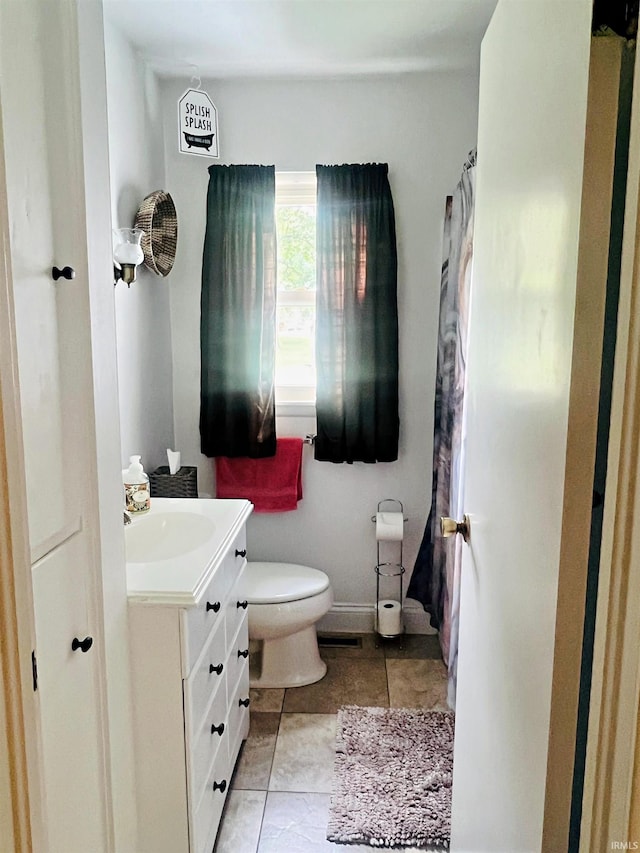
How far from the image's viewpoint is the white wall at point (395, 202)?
2.70 m

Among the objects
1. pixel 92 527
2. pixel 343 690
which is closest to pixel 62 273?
pixel 92 527

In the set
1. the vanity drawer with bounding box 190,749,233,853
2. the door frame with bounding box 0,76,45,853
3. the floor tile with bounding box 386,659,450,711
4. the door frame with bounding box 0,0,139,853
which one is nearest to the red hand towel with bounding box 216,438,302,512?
the floor tile with bounding box 386,659,450,711

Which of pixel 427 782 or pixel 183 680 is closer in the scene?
pixel 183 680

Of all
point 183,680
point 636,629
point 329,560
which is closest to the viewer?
point 636,629

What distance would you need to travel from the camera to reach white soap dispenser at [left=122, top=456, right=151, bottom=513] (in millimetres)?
2062

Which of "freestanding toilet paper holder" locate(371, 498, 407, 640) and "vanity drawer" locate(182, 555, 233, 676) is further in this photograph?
"freestanding toilet paper holder" locate(371, 498, 407, 640)

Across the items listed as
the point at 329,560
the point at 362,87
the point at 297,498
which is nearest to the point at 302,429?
the point at 297,498

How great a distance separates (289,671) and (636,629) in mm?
2097

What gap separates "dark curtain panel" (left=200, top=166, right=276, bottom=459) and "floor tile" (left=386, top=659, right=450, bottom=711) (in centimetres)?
108

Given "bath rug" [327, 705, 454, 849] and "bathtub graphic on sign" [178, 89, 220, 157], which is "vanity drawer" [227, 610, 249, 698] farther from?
"bathtub graphic on sign" [178, 89, 220, 157]

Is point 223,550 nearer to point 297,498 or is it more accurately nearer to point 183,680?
point 183,680

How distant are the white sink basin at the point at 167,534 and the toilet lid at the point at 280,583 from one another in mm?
429

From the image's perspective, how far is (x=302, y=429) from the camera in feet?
9.69

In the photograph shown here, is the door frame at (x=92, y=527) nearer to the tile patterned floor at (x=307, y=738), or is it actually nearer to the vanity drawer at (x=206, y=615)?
the vanity drawer at (x=206, y=615)
